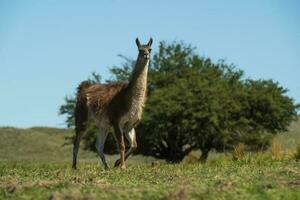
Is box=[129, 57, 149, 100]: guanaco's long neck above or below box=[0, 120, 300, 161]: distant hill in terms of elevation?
below

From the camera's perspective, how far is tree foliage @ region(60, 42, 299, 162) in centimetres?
4012

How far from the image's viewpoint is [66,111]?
4597cm

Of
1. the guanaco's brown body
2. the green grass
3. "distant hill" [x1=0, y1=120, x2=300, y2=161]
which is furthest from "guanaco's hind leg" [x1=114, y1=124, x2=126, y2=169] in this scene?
"distant hill" [x1=0, y1=120, x2=300, y2=161]

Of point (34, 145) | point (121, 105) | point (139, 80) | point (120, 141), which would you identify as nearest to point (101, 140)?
point (121, 105)

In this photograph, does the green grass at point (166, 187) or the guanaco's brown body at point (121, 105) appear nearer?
the green grass at point (166, 187)

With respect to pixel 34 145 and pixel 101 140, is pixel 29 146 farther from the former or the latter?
pixel 101 140

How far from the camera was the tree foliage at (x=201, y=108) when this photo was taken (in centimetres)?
4012

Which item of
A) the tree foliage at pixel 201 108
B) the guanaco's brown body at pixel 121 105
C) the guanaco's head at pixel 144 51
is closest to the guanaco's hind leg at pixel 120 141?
the guanaco's brown body at pixel 121 105

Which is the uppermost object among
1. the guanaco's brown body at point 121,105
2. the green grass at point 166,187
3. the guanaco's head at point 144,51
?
the guanaco's head at point 144,51

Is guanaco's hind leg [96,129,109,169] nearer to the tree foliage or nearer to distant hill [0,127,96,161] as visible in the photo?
the tree foliage

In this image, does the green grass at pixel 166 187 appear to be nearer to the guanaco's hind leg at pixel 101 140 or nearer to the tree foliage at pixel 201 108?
the guanaco's hind leg at pixel 101 140

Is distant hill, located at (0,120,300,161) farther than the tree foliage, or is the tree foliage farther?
distant hill, located at (0,120,300,161)

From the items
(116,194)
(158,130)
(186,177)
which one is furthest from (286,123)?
(116,194)

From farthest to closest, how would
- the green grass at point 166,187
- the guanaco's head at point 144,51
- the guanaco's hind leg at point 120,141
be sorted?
1. the guanaco's head at point 144,51
2. the guanaco's hind leg at point 120,141
3. the green grass at point 166,187
